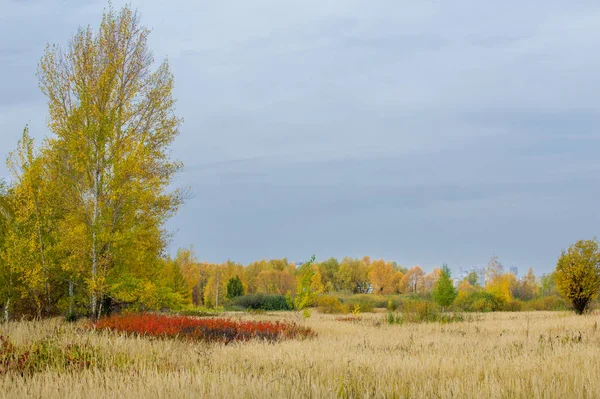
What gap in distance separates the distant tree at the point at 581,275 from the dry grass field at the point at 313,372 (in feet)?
50.5

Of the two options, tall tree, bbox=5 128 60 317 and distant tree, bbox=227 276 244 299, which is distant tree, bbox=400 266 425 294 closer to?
distant tree, bbox=227 276 244 299

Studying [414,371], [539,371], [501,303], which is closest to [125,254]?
[414,371]

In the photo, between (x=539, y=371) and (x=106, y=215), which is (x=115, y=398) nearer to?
(x=539, y=371)

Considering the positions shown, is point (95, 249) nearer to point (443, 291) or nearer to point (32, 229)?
point (32, 229)

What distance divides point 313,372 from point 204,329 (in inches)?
290

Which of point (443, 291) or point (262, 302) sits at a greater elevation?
point (443, 291)

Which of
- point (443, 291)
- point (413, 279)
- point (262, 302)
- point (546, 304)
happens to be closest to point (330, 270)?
point (413, 279)

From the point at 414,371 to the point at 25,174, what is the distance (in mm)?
16069

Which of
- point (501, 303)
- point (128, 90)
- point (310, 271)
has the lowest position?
point (501, 303)

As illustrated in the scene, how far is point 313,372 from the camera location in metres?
7.17

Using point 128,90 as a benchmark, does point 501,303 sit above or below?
below

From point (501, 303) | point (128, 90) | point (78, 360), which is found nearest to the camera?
point (78, 360)

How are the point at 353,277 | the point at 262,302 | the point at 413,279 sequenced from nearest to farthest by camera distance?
the point at 262,302
the point at 353,277
the point at 413,279

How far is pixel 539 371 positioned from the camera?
7320mm
